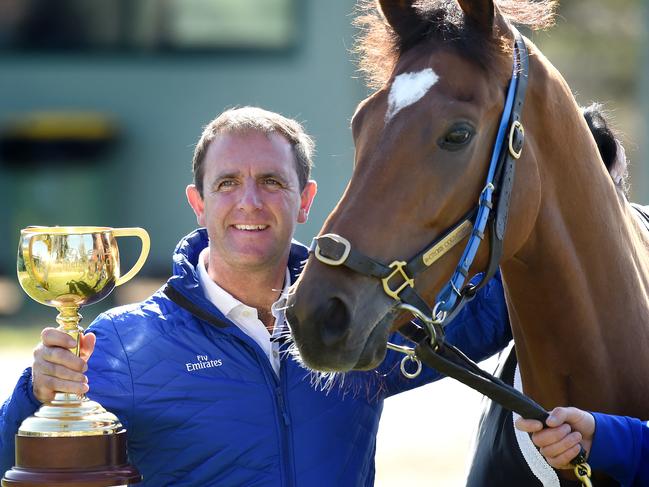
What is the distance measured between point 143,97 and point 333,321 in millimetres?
15221

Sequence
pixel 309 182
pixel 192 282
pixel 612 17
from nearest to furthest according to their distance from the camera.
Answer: pixel 192 282
pixel 309 182
pixel 612 17

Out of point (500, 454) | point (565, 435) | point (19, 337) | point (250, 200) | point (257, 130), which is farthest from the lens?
point (19, 337)

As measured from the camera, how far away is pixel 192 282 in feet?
10.3

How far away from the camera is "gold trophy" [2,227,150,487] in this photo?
2.63 meters

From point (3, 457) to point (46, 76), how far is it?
48.8ft

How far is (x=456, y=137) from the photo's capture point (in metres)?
2.53

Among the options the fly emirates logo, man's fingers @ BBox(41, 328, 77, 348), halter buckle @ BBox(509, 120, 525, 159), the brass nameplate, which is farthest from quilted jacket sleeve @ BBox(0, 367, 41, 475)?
halter buckle @ BBox(509, 120, 525, 159)

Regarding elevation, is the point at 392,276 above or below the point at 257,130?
below

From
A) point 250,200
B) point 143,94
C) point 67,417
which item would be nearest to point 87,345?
point 67,417

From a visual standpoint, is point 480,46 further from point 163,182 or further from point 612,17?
point 612,17

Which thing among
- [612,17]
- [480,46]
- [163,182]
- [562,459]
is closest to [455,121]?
[480,46]

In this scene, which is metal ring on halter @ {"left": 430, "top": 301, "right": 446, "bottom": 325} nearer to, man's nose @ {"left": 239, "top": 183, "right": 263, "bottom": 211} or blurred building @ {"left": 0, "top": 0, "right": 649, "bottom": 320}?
man's nose @ {"left": 239, "top": 183, "right": 263, "bottom": 211}

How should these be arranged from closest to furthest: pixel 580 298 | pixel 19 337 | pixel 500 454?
pixel 580 298 → pixel 500 454 → pixel 19 337

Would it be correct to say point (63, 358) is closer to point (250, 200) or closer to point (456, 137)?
point (250, 200)
